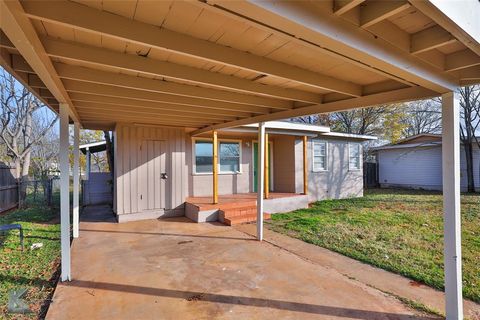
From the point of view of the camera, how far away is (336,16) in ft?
5.49

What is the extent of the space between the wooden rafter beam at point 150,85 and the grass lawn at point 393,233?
3166mm

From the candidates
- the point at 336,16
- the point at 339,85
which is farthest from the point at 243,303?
A: the point at 336,16

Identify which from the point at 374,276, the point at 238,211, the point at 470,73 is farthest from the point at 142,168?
the point at 470,73

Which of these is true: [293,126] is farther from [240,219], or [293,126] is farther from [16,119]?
[16,119]

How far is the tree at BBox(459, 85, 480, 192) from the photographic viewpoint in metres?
12.6

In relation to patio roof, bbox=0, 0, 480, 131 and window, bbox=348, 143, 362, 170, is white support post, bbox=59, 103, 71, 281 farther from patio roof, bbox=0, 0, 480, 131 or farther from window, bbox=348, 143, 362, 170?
window, bbox=348, 143, 362, 170

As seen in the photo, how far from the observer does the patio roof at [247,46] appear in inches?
64.2

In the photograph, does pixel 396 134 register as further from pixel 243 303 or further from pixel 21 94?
pixel 21 94

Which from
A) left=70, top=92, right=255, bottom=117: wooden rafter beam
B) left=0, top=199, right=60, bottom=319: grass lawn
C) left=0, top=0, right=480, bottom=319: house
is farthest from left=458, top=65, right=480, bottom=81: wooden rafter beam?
left=0, top=199, right=60, bottom=319: grass lawn

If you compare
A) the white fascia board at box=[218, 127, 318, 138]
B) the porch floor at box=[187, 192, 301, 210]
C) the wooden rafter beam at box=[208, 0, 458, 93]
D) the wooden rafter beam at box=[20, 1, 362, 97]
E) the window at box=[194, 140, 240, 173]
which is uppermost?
the white fascia board at box=[218, 127, 318, 138]

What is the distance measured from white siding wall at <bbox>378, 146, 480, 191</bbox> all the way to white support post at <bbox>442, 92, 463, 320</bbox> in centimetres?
1320

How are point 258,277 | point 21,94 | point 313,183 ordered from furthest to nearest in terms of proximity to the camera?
point 21,94, point 313,183, point 258,277

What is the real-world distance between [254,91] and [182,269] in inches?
112

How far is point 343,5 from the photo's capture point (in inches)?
61.3
